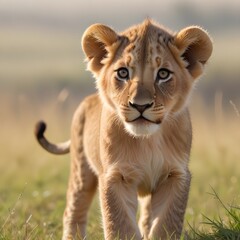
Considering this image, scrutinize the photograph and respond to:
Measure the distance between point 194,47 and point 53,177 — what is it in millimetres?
5052

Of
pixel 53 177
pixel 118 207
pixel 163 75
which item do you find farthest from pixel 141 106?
pixel 53 177

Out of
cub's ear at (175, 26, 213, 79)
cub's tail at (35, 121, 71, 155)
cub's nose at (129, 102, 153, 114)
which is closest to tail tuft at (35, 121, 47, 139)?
cub's tail at (35, 121, 71, 155)

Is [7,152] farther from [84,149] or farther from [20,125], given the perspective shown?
[84,149]

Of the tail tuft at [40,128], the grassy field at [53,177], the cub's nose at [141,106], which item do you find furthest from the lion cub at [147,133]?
the tail tuft at [40,128]

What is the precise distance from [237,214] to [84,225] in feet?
4.86

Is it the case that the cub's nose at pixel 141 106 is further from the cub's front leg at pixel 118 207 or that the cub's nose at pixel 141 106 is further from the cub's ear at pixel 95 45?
the cub's ear at pixel 95 45

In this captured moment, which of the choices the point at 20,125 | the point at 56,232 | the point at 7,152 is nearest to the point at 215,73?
the point at 20,125

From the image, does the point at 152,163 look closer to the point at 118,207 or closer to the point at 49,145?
the point at 118,207

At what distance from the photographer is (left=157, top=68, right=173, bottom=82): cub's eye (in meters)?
5.52

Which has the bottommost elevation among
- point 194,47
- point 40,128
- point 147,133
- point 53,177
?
point 53,177

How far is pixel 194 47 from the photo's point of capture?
19.4 feet

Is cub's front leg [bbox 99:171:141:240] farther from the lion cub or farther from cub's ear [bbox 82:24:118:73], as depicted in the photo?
cub's ear [bbox 82:24:118:73]

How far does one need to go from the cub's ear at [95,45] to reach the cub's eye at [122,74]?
1.03 feet

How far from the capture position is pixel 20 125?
1606 centimetres
